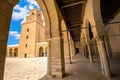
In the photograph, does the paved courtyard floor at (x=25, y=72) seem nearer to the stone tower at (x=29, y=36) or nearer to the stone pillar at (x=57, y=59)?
the stone pillar at (x=57, y=59)

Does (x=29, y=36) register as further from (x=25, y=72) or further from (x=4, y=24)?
(x=4, y=24)

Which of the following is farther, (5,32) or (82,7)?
(82,7)

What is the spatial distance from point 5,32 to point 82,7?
6.32 m

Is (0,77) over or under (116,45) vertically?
under

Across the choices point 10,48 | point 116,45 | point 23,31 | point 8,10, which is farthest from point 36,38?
point 8,10

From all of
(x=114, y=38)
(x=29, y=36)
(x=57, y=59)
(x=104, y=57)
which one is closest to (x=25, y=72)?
(x=57, y=59)

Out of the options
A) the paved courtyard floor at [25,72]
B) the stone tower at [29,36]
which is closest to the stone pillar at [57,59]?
the paved courtyard floor at [25,72]

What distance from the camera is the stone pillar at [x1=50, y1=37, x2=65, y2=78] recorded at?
5.22 metres

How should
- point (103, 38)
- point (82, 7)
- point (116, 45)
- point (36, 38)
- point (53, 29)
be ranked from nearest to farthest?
point (103, 38) → point (53, 29) → point (82, 7) → point (116, 45) → point (36, 38)

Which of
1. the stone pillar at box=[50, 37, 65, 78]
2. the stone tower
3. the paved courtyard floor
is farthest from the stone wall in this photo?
the stone tower

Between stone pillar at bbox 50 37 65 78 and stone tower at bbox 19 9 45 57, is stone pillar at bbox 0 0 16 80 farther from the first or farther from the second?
stone tower at bbox 19 9 45 57

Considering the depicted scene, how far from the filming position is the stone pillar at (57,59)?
17.1 feet

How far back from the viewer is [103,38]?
500cm

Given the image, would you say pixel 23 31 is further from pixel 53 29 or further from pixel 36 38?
pixel 53 29
